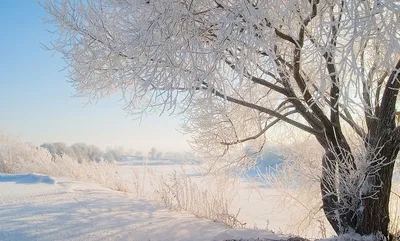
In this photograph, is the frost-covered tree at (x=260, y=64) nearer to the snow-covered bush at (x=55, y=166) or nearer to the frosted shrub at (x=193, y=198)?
the frosted shrub at (x=193, y=198)

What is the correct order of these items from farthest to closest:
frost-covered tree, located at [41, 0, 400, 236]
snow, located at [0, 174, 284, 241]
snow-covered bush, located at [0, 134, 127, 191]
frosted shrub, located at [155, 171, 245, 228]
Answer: snow-covered bush, located at [0, 134, 127, 191], frosted shrub, located at [155, 171, 245, 228], snow, located at [0, 174, 284, 241], frost-covered tree, located at [41, 0, 400, 236]

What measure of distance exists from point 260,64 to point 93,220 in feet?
8.77

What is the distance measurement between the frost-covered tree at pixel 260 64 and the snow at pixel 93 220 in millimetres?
1254

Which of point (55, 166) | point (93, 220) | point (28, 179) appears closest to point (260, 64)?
point (93, 220)

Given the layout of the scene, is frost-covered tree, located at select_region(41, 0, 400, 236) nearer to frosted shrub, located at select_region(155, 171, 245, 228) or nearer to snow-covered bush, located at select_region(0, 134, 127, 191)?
frosted shrub, located at select_region(155, 171, 245, 228)

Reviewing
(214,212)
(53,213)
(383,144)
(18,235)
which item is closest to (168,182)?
(214,212)

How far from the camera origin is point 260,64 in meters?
3.00

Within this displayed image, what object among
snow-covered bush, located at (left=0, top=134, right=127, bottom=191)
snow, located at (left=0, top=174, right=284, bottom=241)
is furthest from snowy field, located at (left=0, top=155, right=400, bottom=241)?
snow-covered bush, located at (left=0, top=134, right=127, bottom=191)

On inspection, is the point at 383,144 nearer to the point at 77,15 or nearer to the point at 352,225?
the point at 352,225

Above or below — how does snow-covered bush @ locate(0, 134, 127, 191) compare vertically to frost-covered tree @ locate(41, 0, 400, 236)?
below

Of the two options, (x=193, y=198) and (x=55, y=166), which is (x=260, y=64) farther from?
(x=55, y=166)

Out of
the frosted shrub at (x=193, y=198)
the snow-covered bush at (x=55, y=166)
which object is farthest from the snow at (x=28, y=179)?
the frosted shrub at (x=193, y=198)

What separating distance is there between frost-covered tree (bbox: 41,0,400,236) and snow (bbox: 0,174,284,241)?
4.12 ft

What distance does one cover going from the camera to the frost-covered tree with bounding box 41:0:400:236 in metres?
2.39
